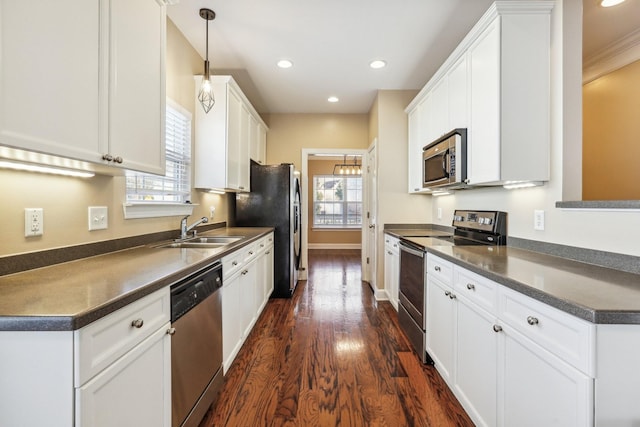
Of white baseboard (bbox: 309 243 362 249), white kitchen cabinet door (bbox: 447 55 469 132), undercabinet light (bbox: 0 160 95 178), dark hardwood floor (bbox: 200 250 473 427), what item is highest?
white kitchen cabinet door (bbox: 447 55 469 132)

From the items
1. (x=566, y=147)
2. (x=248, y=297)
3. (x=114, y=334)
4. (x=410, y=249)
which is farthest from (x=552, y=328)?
(x=248, y=297)

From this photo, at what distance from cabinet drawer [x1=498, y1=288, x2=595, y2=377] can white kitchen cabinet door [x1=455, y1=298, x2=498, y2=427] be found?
0.56ft

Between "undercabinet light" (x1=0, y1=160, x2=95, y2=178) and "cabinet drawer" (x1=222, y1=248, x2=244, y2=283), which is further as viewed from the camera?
"cabinet drawer" (x1=222, y1=248, x2=244, y2=283)

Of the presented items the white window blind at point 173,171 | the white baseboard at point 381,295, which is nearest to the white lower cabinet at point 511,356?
the white baseboard at point 381,295

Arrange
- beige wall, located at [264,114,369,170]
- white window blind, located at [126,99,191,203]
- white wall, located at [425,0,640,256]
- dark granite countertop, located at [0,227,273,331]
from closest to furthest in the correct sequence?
dark granite countertop, located at [0,227,273,331], white wall, located at [425,0,640,256], white window blind, located at [126,99,191,203], beige wall, located at [264,114,369,170]

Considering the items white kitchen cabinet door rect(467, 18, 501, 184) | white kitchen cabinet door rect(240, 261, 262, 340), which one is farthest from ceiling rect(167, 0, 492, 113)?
white kitchen cabinet door rect(240, 261, 262, 340)

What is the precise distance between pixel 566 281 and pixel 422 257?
1158mm

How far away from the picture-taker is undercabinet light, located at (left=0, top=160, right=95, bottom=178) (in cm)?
118

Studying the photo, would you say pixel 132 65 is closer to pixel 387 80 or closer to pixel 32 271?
pixel 32 271

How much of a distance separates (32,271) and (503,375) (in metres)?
2.05

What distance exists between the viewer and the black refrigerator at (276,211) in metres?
3.89

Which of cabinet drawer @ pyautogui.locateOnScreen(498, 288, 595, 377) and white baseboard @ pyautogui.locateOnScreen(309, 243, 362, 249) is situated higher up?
cabinet drawer @ pyautogui.locateOnScreen(498, 288, 595, 377)

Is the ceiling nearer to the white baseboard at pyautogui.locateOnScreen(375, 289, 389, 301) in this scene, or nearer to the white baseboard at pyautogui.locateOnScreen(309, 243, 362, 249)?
the white baseboard at pyautogui.locateOnScreen(375, 289, 389, 301)

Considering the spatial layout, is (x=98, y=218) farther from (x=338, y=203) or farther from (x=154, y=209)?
(x=338, y=203)
